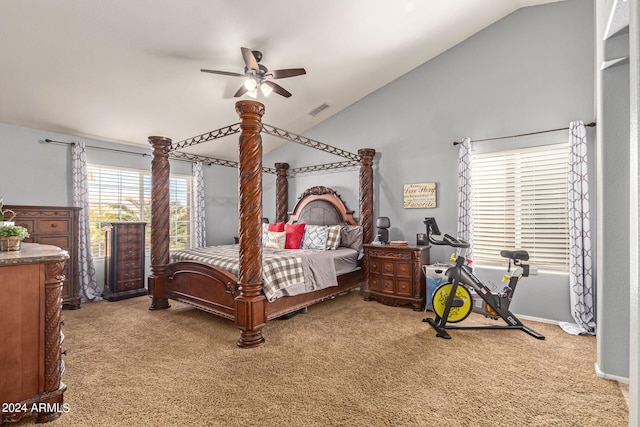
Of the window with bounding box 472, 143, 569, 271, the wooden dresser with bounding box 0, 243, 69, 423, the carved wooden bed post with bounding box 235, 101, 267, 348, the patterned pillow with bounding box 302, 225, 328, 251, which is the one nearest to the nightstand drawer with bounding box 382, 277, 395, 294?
the patterned pillow with bounding box 302, 225, 328, 251

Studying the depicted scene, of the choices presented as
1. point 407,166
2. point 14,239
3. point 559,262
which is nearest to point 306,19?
point 407,166

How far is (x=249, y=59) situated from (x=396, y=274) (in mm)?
3334

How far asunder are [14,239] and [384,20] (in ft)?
13.7

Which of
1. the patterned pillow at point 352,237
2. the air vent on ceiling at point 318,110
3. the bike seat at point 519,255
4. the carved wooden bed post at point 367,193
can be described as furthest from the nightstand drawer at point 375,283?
the air vent on ceiling at point 318,110

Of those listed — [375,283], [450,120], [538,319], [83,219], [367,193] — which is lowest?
[538,319]

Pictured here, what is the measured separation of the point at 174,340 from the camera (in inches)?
128

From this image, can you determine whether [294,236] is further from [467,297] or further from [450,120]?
[450,120]

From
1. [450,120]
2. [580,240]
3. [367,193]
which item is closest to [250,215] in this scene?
[367,193]

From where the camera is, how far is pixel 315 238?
17.0 feet

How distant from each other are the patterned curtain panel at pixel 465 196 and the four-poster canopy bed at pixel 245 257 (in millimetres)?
1400

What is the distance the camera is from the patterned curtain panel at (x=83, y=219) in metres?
4.74

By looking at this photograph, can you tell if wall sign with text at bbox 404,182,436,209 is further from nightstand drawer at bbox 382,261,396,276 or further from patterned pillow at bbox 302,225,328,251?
patterned pillow at bbox 302,225,328,251

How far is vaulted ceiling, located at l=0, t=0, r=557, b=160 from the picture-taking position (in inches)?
121

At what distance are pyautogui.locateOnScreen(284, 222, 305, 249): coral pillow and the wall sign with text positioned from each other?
1.80 metres
